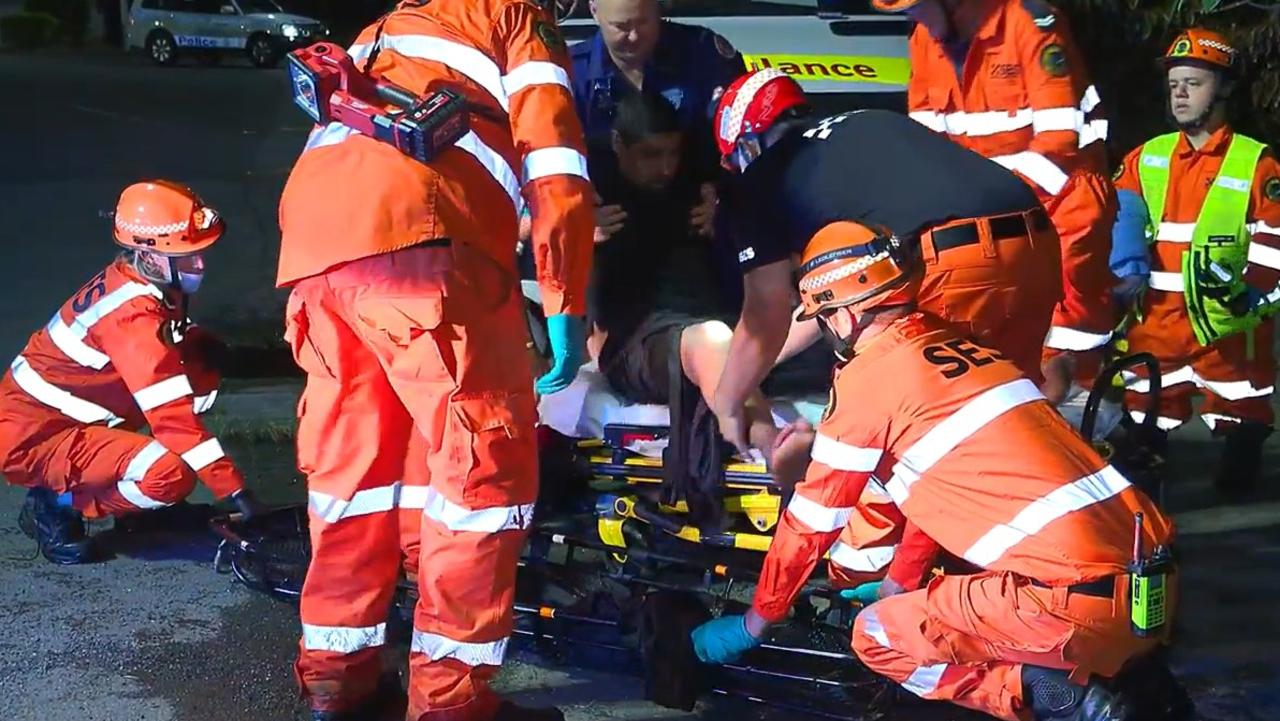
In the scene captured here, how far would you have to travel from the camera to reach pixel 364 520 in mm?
3178

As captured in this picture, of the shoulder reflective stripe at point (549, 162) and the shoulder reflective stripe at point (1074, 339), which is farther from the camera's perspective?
the shoulder reflective stripe at point (1074, 339)

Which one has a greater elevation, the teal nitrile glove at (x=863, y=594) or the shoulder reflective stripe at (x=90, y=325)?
the shoulder reflective stripe at (x=90, y=325)

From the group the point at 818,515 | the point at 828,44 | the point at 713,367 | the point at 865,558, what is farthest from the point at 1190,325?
the point at 818,515

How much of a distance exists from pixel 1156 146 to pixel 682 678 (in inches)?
120

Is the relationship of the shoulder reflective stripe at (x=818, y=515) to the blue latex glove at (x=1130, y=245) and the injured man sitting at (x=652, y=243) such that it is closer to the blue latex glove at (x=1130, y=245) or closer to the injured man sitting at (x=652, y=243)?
the injured man sitting at (x=652, y=243)

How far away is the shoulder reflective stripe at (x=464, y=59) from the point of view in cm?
309

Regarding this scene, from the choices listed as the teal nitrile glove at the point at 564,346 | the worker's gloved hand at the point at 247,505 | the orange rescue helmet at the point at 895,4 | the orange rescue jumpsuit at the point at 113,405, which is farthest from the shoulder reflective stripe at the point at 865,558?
the orange rescue jumpsuit at the point at 113,405

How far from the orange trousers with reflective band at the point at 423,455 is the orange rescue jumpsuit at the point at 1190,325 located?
9.88ft

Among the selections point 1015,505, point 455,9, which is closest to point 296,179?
point 455,9

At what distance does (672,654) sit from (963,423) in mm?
977

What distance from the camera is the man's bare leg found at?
361cm

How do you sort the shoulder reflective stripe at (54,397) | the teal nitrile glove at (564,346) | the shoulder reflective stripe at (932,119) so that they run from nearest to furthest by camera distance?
the teal nitrile glove at (564,346), the shoulder reflective stripe at (932,119), the shoulder reflective stripe at (54,397)

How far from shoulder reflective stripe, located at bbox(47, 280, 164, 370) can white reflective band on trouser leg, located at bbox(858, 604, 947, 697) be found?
2.45m

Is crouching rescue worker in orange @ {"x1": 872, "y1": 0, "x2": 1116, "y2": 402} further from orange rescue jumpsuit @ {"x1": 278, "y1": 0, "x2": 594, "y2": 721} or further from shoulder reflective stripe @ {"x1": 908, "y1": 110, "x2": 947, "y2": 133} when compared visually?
orange rescue jumpsuit @ {"x1": 278, "y1": 0, "x2": 594, "y2": 721}
